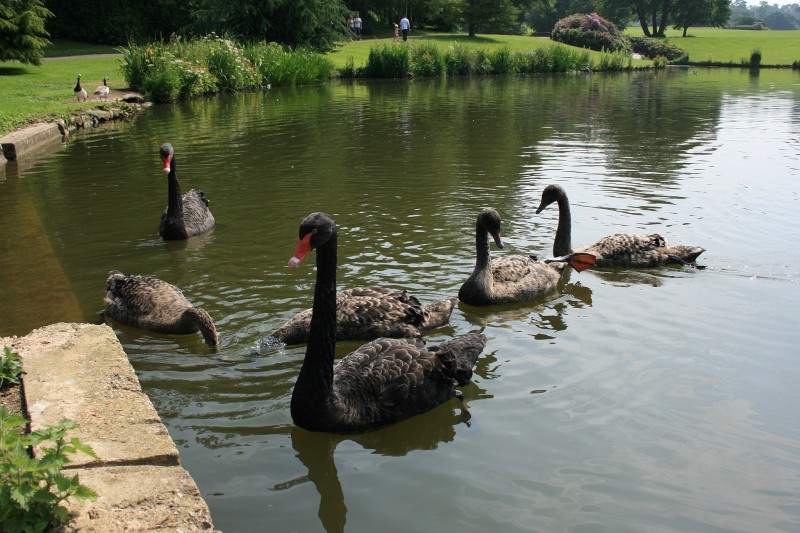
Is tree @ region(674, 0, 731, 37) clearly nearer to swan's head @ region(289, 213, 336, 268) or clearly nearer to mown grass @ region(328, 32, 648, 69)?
mown grass @ region(328, 32, 648, 69)

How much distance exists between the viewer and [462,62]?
125ft

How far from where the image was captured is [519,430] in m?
4.67

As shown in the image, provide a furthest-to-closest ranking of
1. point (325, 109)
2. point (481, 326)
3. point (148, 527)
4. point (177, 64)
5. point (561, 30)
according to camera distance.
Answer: point (561, 30) < point (177, 64) < point (325, 109) < point (481, 326) < point (148, 527)

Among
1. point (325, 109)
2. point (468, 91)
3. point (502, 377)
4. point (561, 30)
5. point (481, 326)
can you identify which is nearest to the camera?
point (502, 377)

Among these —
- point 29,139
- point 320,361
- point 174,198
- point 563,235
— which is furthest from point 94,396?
point 29,139

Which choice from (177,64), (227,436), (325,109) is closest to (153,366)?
(227,436)

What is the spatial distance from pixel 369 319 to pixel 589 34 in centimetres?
5526

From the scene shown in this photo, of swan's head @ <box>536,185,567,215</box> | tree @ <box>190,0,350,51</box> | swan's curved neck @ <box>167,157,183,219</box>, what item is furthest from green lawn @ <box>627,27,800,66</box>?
swan's curved neck @ <box>167,157,183,219</box>

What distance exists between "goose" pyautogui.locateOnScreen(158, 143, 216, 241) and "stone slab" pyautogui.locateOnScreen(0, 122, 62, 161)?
6126 mm

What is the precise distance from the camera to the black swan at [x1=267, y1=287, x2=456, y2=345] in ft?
19.4

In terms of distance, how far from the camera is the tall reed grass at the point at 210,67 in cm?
2316

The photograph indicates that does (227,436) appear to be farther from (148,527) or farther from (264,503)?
(148,527)

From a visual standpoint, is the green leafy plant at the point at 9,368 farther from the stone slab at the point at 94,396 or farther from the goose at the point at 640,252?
the goose at the point at 640,252

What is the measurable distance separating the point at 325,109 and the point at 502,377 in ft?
56.0
